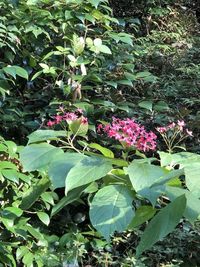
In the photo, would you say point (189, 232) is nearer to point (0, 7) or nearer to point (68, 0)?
point (68, 0)

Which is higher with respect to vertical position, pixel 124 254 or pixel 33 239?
pixel 33 239

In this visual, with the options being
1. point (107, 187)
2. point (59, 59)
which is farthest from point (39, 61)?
point (107, 187)

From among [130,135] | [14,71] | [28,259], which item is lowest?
[28,259]

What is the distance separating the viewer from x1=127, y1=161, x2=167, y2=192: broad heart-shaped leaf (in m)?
0.64

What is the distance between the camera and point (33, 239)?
2117mm

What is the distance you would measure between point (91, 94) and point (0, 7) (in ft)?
2.57

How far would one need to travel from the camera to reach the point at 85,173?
66 centimetres

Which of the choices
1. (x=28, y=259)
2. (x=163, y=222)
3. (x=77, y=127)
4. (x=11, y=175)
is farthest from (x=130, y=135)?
(x=28, y=259)

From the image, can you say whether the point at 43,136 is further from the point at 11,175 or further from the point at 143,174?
the point at 11,175

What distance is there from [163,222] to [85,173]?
14cm

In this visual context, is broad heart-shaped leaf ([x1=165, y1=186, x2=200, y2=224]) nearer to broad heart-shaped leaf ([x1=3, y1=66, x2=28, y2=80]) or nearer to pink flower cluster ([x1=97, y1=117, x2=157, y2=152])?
pink flower cluster ([x1=97, y1=117, x2=157, y2=152])

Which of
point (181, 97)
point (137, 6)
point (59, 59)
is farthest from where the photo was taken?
point (137, 6)

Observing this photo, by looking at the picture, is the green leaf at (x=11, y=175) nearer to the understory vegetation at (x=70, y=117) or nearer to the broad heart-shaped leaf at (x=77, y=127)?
the understory vegetation at (x=70, y=117)

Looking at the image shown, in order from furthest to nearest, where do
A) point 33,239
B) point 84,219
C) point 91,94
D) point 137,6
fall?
A: point 137,6 → point 91,94 → point 84,219 → point 33,239
